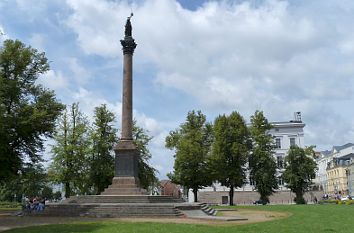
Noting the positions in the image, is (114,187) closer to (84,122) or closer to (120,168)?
(120,168)

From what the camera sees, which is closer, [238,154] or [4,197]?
[238,154]

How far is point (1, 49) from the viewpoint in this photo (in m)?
35.3

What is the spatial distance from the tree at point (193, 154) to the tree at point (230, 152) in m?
1.42

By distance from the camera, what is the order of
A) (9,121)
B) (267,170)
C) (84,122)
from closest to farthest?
1. (9,121)
2. (84,122)
3. (267,170)

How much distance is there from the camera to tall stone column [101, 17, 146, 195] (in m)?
34.6

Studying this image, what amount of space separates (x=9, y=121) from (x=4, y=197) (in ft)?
234

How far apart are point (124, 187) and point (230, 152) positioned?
80.7 ft

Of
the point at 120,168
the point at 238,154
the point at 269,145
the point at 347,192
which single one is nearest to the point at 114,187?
the point at 120,168

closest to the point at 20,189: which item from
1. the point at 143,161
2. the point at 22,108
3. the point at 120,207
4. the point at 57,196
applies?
the point at 57,196

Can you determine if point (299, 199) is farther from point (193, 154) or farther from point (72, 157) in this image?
point (72, 157)

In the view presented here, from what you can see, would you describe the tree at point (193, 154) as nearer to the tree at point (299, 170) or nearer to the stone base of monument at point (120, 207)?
the tree at point (299, 170)

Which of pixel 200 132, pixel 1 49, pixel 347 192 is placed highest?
pixel 1 49

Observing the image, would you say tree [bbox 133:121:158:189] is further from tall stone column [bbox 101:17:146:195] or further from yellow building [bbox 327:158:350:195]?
yellow building [bbox 327:158:350:195]

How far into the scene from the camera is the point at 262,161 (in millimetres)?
57656
